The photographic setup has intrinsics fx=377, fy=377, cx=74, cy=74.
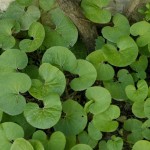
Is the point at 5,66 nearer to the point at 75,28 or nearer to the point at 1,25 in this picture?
the point at 1,25

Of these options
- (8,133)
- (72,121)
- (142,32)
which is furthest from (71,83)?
(142,32)

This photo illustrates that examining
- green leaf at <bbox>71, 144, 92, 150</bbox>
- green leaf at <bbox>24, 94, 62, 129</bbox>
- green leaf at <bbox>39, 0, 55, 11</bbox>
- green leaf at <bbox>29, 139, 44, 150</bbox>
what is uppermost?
green leaf at <bbox>39, 0, 55, 11</bbox>

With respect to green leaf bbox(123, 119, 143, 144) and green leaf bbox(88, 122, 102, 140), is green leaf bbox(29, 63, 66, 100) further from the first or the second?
green leaf bbox(123, 119, 143, 144)

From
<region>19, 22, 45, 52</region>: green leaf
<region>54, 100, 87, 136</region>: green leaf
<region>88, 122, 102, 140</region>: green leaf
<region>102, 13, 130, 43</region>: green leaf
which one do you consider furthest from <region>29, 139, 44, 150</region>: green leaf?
<region>102, 13, 130, 43</region>: green leaf

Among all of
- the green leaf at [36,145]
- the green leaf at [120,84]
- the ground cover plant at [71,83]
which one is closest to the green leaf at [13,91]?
the ground cover plant at [71,83]

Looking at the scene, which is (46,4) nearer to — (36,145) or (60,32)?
(60,32)

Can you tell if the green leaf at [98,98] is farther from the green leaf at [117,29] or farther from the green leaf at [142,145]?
the green leaf at [117,29]
